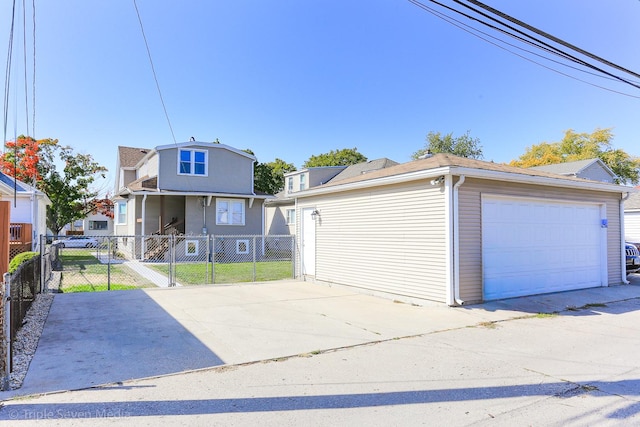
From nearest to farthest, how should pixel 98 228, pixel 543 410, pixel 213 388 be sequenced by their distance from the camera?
1. pixel 543 410
2. pixel 213 388
3. pixel 98 228

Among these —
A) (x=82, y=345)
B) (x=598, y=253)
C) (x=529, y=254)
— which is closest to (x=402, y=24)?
(x=529, y=254)

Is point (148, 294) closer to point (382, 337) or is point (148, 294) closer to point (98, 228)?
point (382, 337)

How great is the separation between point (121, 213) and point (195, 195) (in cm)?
642

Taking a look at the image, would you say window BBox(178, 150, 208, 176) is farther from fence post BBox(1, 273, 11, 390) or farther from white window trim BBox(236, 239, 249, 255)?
fence post BBox(1, 273, 11, 390)

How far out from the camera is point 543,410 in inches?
135

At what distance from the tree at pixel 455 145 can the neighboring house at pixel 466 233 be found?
30980 millimetres

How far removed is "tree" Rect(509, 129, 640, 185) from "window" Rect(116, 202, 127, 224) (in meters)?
36.3

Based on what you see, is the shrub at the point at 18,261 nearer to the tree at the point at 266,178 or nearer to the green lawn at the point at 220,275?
the green lawn at the point at 220,275

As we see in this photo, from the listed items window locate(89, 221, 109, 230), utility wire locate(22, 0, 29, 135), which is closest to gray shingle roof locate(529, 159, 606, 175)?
utility wire locate(22, 0, 29, 135)

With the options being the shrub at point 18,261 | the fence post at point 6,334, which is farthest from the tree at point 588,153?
the fence post at point 6,334

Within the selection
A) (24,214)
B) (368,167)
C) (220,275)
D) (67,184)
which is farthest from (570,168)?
(67,184)

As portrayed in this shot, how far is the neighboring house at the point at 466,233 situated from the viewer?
313 inches

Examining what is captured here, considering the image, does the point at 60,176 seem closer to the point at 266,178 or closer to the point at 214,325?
the point at 266,178

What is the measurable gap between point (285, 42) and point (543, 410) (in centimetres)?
1205
